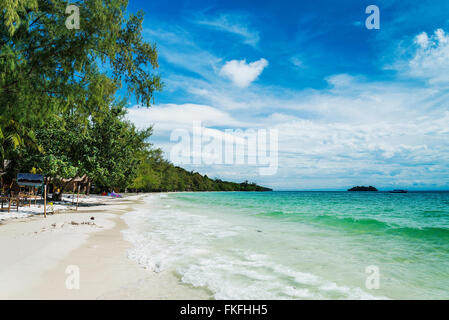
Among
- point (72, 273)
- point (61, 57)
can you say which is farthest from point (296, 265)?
point (61, 57)

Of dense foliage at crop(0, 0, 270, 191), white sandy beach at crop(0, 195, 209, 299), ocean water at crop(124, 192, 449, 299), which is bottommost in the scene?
ocean water at crop(124, 192, 449, 299)

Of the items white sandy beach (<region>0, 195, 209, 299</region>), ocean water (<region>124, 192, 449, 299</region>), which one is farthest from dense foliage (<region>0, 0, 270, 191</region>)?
ocean water (<region>124, 192, 449, 299</region>)

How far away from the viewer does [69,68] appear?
7.77 m

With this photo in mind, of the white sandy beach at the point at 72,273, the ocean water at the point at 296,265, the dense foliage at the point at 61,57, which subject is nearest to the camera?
the white sandy beach at the point at 72,273

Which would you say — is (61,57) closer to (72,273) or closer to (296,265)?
(72,273)

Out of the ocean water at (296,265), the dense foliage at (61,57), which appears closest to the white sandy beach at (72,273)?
the ocean water at (296,265)

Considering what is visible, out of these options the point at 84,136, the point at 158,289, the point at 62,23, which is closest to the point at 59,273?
the point at 158,289

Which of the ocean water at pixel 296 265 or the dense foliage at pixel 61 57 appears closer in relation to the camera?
the ocean water at pixel 296 265

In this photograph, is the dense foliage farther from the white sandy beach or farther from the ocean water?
the ocean water

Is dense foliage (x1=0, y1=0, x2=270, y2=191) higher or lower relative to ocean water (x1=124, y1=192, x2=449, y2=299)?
higher

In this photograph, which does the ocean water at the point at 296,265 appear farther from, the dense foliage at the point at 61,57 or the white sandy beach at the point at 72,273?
the dense foliage at the point at 61,57

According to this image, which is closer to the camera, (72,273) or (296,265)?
(72,273)

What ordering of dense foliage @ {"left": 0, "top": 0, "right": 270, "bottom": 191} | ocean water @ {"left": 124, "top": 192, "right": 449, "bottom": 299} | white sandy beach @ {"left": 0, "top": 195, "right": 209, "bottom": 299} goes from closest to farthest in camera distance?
white sandy beach @ {"left": 0, "top": 195, "right": 209, "bottom": 299}
ocean water @ {"left": 124, "top": 192, "right": 449, "bottom": 299}
dense foliage @ {"left": 0, "top": 0, "right": 270, "bottom": 191}

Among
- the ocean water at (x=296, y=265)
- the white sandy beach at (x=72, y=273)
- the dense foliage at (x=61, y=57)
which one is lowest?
the ocean water at (x=296, y=265)
